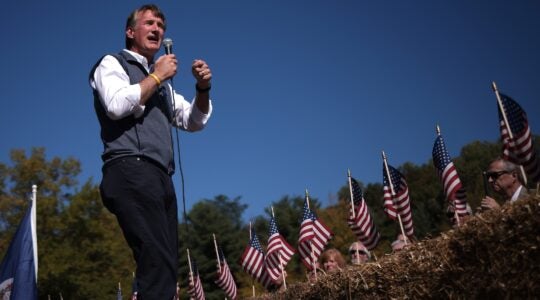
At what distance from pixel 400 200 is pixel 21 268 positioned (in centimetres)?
555

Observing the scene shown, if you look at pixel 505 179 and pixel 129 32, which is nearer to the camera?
pixel 129 32

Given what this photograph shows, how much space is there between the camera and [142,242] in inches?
99.4

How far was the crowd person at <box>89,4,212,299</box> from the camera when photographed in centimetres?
254

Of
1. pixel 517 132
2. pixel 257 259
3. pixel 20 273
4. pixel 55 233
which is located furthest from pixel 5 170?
pixel 517 132

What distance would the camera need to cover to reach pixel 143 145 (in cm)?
277

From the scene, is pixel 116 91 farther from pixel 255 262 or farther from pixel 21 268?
pixel 255 262

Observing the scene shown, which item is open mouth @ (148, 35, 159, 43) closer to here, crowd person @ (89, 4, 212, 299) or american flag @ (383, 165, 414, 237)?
crowd person @ (89, 4, 212, 299)

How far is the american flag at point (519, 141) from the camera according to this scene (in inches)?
243

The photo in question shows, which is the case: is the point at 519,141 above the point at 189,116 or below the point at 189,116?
above

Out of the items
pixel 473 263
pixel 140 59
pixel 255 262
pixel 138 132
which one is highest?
pixel 255 262

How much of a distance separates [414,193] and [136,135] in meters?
46.0

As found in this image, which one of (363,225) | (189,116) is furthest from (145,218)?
(363,225)

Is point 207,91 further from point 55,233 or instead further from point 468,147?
point 468,147

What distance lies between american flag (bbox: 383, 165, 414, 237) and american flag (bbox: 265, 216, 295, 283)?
2.46 metres
